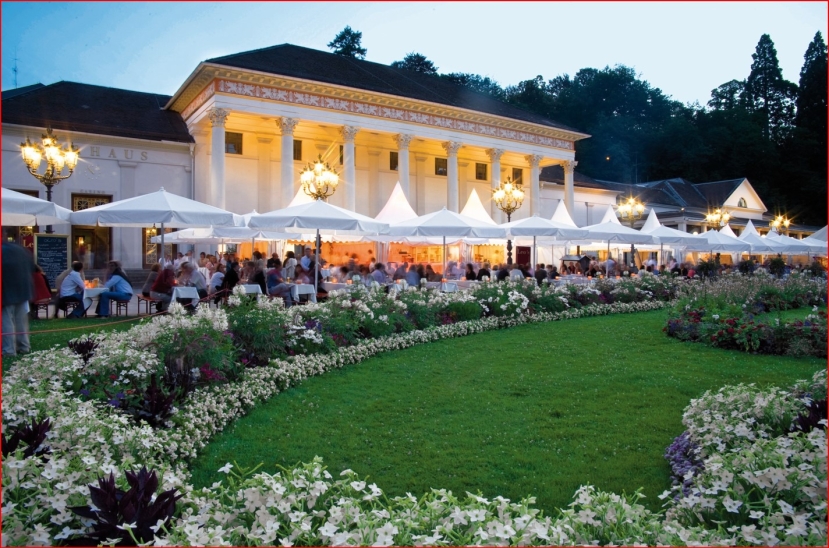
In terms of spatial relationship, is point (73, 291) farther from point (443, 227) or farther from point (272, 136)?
point (272, 136)

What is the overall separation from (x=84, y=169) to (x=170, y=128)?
16.8 ft

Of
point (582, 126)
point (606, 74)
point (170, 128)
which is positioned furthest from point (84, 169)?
point (606, 74)

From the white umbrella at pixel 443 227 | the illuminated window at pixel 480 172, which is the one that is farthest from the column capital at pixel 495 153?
the white umbrella at pixel 443 227

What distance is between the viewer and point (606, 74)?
6931 centimetres

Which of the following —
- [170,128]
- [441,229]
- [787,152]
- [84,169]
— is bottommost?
[441,229]

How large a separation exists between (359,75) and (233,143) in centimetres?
858

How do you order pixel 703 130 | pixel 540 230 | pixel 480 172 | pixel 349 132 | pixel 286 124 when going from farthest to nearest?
pixel 703 130
pixel 480 172
pixel 349 132
pixel 286 124
pixel 540 230

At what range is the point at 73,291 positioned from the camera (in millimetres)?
13594

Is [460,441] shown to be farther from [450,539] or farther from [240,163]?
[240,163]

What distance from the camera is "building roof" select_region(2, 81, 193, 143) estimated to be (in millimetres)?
25969

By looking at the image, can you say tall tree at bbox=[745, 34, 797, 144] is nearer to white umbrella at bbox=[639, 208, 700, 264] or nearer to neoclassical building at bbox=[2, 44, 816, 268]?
neoclassical building at bbox=[2, 44, 816, 268]

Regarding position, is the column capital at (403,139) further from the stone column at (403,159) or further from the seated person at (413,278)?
the seated person at (413,278)

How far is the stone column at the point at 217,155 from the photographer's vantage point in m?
27.4

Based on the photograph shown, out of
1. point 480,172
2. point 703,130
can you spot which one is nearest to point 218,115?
point 480,172
